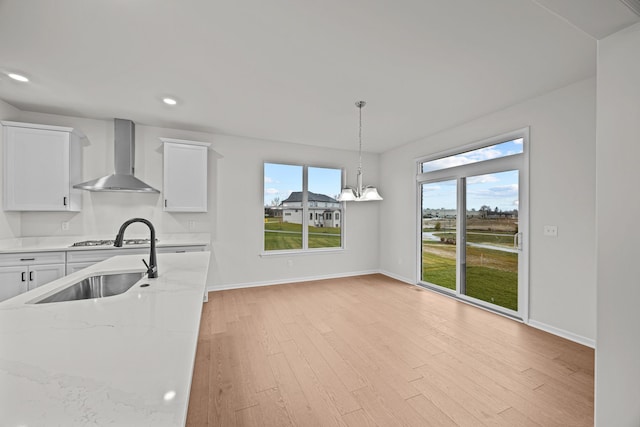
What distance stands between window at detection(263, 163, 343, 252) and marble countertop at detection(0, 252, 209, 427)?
12.0 ft

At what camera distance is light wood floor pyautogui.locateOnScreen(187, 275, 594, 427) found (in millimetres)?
1803

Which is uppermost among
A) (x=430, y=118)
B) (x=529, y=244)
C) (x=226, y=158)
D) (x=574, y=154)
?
(x=430, y=118)

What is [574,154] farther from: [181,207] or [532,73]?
[181,207]

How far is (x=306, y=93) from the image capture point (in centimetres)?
306

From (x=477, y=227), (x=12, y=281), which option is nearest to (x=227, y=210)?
(x=12, y=281)

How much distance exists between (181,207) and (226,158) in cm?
111

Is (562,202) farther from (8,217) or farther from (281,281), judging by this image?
(8,217)

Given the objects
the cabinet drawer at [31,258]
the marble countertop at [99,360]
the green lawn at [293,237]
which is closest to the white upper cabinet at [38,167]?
the cabinet drawer at [31,258]

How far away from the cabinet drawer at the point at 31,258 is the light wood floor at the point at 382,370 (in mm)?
1850

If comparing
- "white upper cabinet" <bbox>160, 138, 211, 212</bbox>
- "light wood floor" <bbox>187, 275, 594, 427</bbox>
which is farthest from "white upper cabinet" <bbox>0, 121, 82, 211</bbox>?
"light wood floor" <bbox>187, 275, 594, 427</bbox>

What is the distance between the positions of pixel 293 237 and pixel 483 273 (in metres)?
3.18

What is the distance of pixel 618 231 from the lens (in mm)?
1445

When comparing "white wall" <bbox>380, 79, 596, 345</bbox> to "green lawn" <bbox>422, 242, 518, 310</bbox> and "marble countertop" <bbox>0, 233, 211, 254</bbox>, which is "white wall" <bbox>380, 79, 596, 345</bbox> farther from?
"marble countertop" <bbox>0, 233, 211, 254</bbox>

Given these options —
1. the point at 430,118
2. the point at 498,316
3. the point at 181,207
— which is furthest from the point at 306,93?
the point at 498,316
